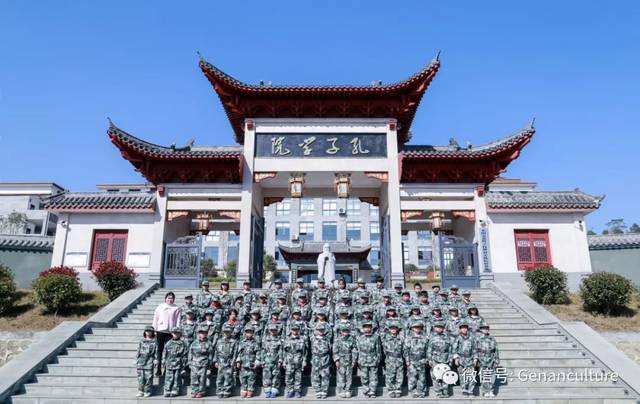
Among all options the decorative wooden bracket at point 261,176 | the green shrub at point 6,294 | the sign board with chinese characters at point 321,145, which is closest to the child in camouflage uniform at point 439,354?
the sign board with chinese characters at point 321,145

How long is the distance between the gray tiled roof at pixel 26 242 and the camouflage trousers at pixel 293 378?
13816 millimetres

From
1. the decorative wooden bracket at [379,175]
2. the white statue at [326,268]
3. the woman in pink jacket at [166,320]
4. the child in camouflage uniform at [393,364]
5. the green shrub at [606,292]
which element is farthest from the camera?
the decorative wooden bracket at [379,175]

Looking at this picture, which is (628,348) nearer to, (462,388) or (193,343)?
(462,388)

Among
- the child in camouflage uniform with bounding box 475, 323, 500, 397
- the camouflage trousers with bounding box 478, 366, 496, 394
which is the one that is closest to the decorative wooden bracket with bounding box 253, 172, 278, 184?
the child in camouflage uniform with bounding box 475, 323, 500, 397

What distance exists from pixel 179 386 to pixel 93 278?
9038 mm

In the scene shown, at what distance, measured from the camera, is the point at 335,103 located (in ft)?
52.0

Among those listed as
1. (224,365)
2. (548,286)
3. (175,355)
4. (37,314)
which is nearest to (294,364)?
(224,365)

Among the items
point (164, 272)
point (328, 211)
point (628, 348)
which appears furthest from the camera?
point (328, 211)

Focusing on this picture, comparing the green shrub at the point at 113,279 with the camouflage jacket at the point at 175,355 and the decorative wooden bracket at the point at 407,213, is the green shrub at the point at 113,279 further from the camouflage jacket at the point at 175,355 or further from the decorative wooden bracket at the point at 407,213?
the decorative wooden bracket at the point at 407,213

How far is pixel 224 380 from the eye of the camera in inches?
311

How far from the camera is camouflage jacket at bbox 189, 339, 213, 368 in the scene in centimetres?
790

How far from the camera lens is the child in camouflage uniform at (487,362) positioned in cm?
801

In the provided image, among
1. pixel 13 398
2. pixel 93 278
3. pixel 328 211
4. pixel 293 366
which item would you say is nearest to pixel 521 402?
pixel 293 366

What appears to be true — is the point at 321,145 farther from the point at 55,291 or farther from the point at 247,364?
the point at 247,364
